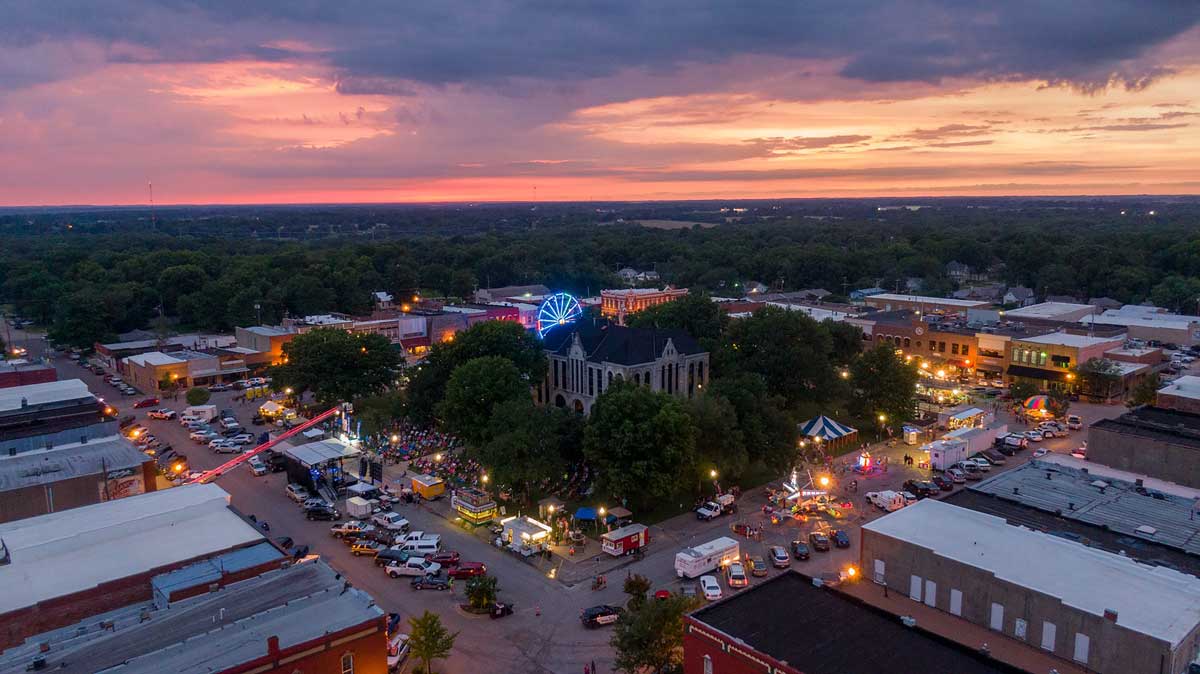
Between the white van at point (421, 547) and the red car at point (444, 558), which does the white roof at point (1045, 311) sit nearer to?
the red car at point (444, 558)

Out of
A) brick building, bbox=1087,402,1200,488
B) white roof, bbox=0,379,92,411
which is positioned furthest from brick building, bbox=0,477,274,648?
brick building, bbox=1087,402,1200,488

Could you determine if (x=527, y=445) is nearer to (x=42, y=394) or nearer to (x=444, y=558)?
(x=444, y=558)

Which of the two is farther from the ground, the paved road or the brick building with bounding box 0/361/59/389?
the brick building with bounding box 0/361/59/389

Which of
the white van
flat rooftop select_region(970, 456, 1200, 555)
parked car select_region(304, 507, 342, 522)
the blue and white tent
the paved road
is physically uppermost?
flat rooftop select_region(970, 456, 1200, 555)

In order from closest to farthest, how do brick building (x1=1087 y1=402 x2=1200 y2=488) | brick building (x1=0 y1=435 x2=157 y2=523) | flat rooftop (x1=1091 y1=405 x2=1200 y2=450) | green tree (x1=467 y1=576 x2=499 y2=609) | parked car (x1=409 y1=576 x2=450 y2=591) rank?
green tree (x1=467 y1=576 x2=499 y2=609), parked car (x1=409 y1=576 x2=450 y2=591), brick building (x1=0 y1=435 x2=157 y2=523), brick building (x1=1087 y1=402 x2=1200 y2=488), flat rooftop (x1=1091 y1=405 x2=1200 y2=450)

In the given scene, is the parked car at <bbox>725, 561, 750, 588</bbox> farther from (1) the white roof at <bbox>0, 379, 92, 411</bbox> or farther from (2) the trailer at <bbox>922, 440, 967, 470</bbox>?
(1) the white roof at <bbox>0, 379, 92, 411</bbox>

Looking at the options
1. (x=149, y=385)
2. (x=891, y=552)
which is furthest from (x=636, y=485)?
(x=149, y=385)
